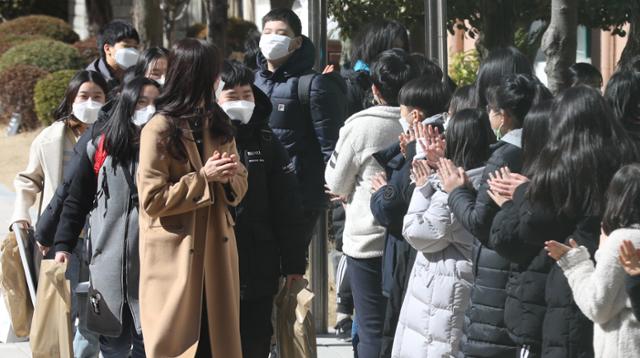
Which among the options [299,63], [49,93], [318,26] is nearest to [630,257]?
[299,63]

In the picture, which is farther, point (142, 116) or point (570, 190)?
point (142, 116)

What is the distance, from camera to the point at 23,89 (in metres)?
21.3

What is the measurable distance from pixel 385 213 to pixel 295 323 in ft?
2.67

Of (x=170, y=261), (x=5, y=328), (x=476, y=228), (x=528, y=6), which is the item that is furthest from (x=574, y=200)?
(x=5, y=328)

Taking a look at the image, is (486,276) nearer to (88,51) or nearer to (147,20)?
(147,20)

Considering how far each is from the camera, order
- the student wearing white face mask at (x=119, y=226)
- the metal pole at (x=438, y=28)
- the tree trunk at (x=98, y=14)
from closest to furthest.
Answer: the student wearing white face mask at (x=119, y=226) → the metal pole at (x=438, y=28) → the tree trunk at (x=98, y=14)

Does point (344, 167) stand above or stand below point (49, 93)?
above

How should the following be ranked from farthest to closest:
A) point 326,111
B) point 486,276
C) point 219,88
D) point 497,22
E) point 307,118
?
point 497,22, point 307,118, point 326,111, point 219,88, point 486,276

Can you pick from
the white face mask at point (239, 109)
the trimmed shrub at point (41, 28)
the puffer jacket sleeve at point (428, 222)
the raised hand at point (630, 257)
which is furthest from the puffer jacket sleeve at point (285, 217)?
the trimmed shrub at point (41, 28)

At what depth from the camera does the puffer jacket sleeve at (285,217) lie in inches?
231

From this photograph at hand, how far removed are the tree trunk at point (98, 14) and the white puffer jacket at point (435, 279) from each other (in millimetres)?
24443

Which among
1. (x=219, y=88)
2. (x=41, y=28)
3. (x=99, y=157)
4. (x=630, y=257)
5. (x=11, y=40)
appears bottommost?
(x=630, y=257)

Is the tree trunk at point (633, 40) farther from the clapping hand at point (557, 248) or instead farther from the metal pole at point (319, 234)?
the clapping hand at point (557, 248)

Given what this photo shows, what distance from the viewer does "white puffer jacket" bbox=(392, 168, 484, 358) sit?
5.79 meters
